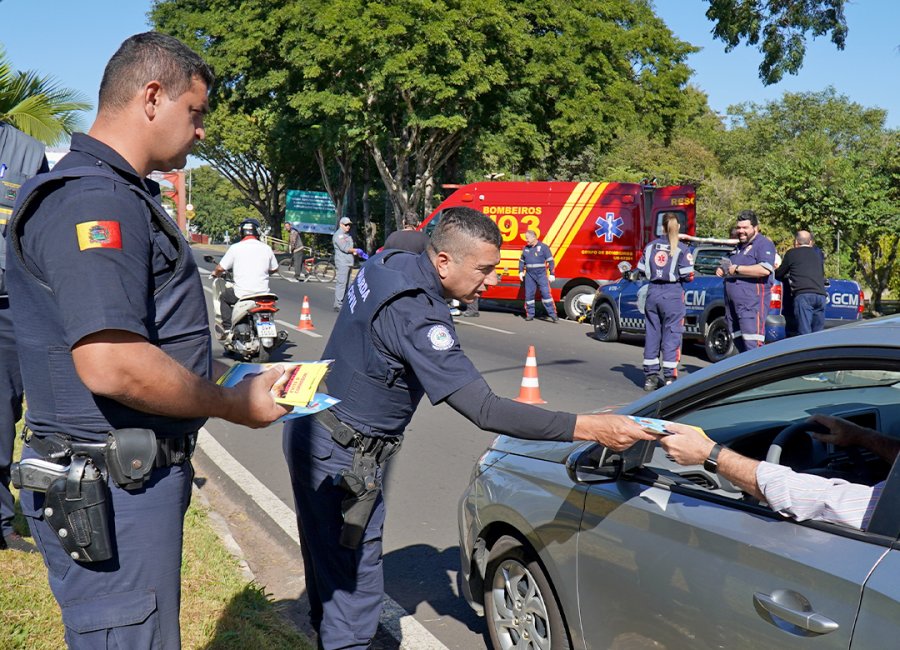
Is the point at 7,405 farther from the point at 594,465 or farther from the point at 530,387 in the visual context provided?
the point at 530,387

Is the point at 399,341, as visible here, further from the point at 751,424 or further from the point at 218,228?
the point at 218,228

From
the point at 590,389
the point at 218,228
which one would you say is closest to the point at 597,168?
the point at 590,389

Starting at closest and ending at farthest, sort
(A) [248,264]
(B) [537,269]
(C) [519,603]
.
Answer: (C) [519,603], (A) [248,264], (B) [537,269]

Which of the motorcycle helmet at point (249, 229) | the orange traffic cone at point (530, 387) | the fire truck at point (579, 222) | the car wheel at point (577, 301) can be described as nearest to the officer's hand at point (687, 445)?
the orange traffic cone at point (530, 387)

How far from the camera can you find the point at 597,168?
117ft

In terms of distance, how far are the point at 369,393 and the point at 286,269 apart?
108 feet

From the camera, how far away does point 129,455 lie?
1.87 m

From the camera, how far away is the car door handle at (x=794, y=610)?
2.08m

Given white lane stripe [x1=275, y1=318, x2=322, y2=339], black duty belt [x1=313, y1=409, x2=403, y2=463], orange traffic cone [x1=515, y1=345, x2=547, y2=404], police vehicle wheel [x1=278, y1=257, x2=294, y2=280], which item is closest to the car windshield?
black duty belt [x1=313, y1=409, x2=403, y2=463]

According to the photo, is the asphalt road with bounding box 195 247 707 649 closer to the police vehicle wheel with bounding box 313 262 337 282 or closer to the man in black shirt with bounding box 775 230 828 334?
the man in black shirt with bounding box 775 230 828 334

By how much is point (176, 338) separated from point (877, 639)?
1.76m

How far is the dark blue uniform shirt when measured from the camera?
1758 mm

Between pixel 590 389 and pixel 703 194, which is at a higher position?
pixel 703 194

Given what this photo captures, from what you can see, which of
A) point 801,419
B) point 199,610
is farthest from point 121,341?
point 801,419
